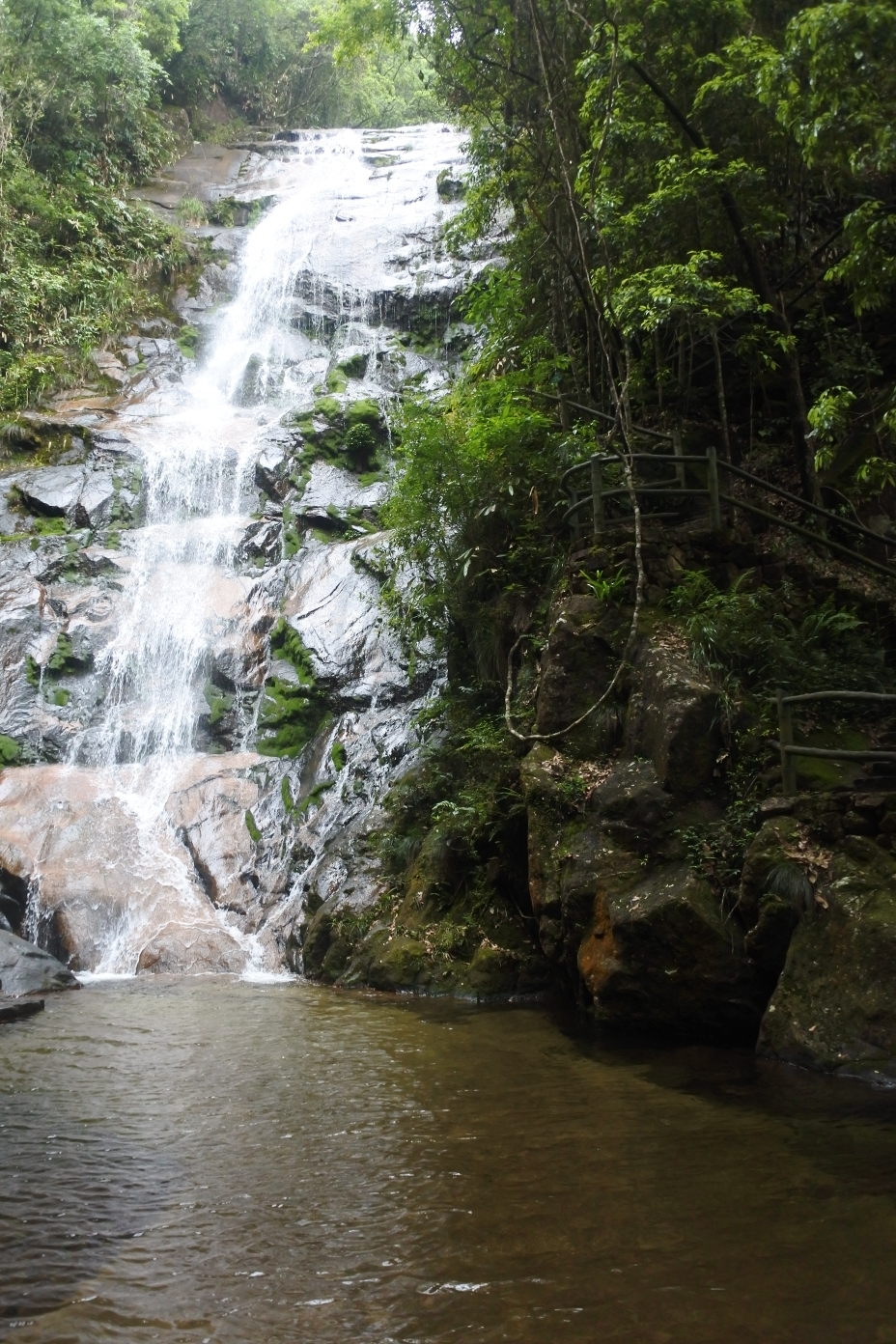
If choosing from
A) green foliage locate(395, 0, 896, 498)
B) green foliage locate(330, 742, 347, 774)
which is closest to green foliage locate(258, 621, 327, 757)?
green foliage locate(330, 742, 347, 774)

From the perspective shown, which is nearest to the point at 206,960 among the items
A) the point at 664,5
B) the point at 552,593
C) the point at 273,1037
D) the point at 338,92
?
the point at 273,1037

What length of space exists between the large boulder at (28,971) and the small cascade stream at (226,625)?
127cm

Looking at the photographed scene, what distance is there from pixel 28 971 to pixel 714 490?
314 inches

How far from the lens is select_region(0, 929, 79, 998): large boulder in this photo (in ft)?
28.8

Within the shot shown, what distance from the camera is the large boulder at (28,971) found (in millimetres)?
8781

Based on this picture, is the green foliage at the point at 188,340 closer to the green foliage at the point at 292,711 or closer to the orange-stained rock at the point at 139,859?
the green foliage at the point at 292,711

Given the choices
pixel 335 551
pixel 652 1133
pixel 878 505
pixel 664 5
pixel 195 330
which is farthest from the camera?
pixel 195 330

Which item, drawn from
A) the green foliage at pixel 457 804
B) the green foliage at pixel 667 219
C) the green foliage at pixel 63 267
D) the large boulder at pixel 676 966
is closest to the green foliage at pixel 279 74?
the green foliage at pixel 63 267

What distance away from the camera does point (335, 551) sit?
653 inches

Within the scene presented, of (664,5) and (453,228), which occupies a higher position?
(453,228)

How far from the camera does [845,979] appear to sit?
16.4 ft

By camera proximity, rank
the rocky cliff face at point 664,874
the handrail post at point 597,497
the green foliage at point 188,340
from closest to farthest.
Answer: the rocky cliff face at point 664,874 → the handrail post at point 597,497 → the green foliage at point 188,340

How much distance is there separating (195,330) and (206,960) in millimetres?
19626

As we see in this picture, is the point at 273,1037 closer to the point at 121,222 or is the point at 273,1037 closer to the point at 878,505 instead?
the point at 878,505
